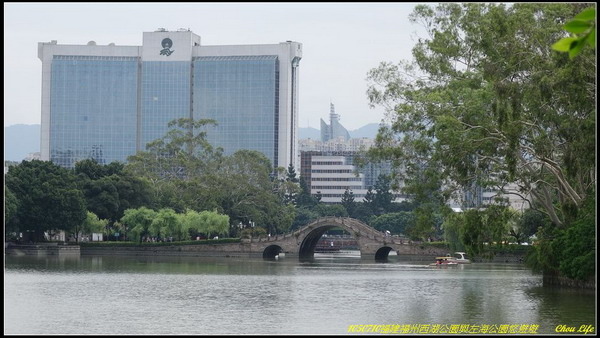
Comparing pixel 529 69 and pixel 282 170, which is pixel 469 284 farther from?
pixel 282 170

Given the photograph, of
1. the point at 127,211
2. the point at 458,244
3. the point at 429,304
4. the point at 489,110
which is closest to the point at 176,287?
the point at 429,304

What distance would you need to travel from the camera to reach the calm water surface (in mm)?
31000

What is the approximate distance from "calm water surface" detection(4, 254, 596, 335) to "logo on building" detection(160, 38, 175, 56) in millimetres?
106096

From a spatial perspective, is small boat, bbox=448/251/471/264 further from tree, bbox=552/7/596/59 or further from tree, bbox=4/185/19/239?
tree, bbox=552/7/596/59

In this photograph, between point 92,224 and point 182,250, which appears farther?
point 182,250

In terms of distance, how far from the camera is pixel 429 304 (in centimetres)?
3872

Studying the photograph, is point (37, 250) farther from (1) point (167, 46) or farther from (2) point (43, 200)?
(1) point (167, 46)

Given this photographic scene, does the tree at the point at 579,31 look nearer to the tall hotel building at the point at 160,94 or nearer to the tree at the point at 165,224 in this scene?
the tree at the point at 165,224

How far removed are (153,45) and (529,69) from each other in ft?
430

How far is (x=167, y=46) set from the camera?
16350 centimetres

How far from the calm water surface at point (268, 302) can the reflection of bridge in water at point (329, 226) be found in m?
40.6

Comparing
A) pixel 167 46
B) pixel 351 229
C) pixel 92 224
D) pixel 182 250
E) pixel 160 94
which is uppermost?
pixel 167 46

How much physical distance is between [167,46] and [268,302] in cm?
12796

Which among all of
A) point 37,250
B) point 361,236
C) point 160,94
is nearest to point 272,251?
point 361,236
